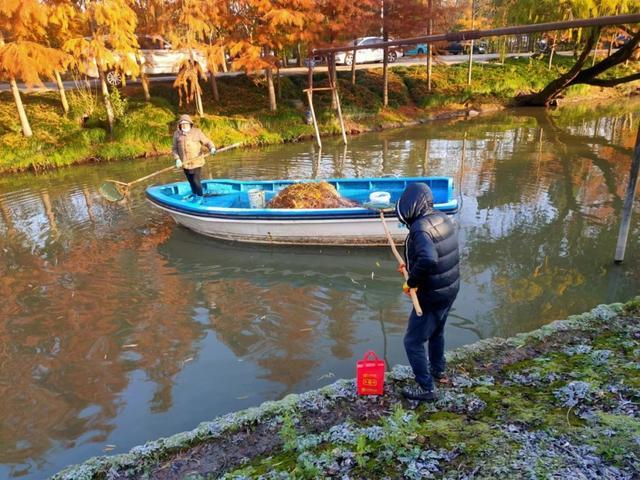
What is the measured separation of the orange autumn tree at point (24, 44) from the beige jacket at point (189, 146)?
8.52 meters

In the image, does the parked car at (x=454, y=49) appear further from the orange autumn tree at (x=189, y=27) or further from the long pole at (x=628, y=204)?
the long pole at (x=628, y=204)

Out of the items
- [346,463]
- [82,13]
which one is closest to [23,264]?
[346,463]

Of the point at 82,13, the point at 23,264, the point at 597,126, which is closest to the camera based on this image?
the point at 23,264

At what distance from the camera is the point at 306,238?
8.87 metres

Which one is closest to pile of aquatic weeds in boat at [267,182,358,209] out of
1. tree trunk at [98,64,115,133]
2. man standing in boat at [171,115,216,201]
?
man standing in boat at [171,115,216,201]

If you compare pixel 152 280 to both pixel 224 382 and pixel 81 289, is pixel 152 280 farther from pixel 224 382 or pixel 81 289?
pixel 224 382

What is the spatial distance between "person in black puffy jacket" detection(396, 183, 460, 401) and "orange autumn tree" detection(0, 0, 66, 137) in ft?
49.2

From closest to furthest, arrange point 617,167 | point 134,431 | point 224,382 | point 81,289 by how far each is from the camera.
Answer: point 134,431
point 224,382
point 81,289
point 617,167

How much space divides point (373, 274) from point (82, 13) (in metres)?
14.1

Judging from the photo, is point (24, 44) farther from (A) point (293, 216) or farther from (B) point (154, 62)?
(A) point (293, 216)

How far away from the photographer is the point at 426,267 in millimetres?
3857

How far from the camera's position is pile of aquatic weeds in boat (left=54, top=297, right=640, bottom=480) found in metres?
3.46

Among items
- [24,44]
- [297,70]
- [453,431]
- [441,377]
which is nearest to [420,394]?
[441,377]

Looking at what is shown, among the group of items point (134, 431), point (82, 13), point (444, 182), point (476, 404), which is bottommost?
point (134, 431)
